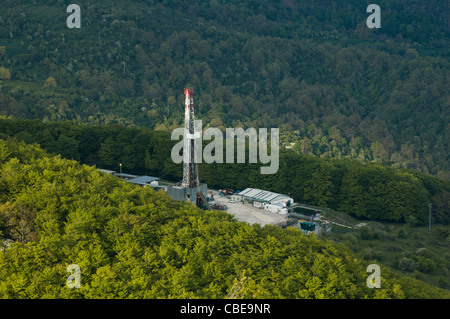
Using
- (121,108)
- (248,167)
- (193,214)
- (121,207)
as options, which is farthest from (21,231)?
(121,108)

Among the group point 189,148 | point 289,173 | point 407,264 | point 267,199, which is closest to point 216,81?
point 289,173

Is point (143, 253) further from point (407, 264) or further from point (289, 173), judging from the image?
point (289, 173)

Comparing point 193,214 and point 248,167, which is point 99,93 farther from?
point 193,214

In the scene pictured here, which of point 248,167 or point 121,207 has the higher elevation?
point 121,207

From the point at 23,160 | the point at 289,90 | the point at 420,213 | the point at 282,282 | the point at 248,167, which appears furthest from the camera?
the point at 289,90

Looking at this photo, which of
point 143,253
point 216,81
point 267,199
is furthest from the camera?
point 216,81
